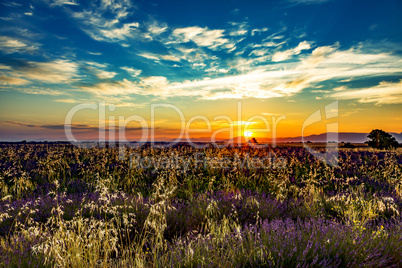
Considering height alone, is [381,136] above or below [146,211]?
above

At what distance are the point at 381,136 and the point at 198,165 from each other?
20422mm

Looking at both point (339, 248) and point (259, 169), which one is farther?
point (259, 169)

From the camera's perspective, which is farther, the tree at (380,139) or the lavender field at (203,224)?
the tree at (380,139)

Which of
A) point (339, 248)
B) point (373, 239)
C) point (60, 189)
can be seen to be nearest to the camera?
point (339, 248)

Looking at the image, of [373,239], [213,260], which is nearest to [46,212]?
[213,260]

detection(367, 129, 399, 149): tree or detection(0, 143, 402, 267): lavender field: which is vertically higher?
detection(367, 129, 399, 149): tree

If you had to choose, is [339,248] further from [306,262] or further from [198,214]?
[198,214]

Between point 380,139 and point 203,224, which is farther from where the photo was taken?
point 380,139

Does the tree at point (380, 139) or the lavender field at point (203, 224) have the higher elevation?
the tree at point (380, 139)

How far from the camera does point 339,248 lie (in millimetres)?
2977

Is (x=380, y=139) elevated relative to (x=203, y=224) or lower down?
elevated

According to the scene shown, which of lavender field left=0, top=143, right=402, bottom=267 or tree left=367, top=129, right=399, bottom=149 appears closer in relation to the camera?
lavender field left=0, top=143, right=402, bottom=267

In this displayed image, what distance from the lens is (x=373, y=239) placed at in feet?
10.6

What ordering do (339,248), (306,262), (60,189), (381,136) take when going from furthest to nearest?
(381,136) → (60,189) → (339,248) → (306,262)
